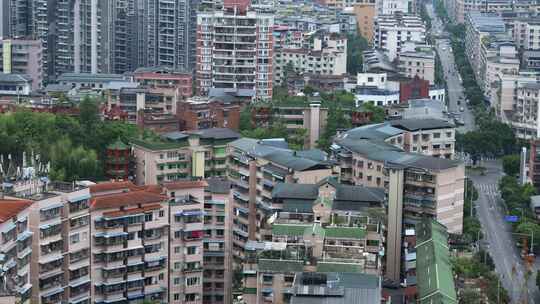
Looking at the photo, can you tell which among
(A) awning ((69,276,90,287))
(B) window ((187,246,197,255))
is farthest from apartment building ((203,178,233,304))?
(A) awning ((69,276,90,287))

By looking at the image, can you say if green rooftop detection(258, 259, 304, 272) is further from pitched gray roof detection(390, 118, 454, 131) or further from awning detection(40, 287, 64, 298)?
pitched gray roof detection(390, 118, 454, 131)

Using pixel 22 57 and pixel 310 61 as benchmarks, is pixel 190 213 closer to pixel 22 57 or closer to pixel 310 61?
pixel 22 57

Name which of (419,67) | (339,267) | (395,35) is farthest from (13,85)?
(339,267)

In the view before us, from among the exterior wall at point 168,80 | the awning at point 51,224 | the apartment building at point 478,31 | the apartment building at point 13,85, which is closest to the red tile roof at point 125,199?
the awning at point 51,224

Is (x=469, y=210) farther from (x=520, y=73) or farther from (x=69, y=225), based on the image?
(x=520, y=73)

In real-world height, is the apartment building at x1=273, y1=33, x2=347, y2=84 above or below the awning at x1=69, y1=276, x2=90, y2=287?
above

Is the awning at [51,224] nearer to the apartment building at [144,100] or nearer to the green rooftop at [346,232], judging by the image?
the green rooftop at [346,232]
